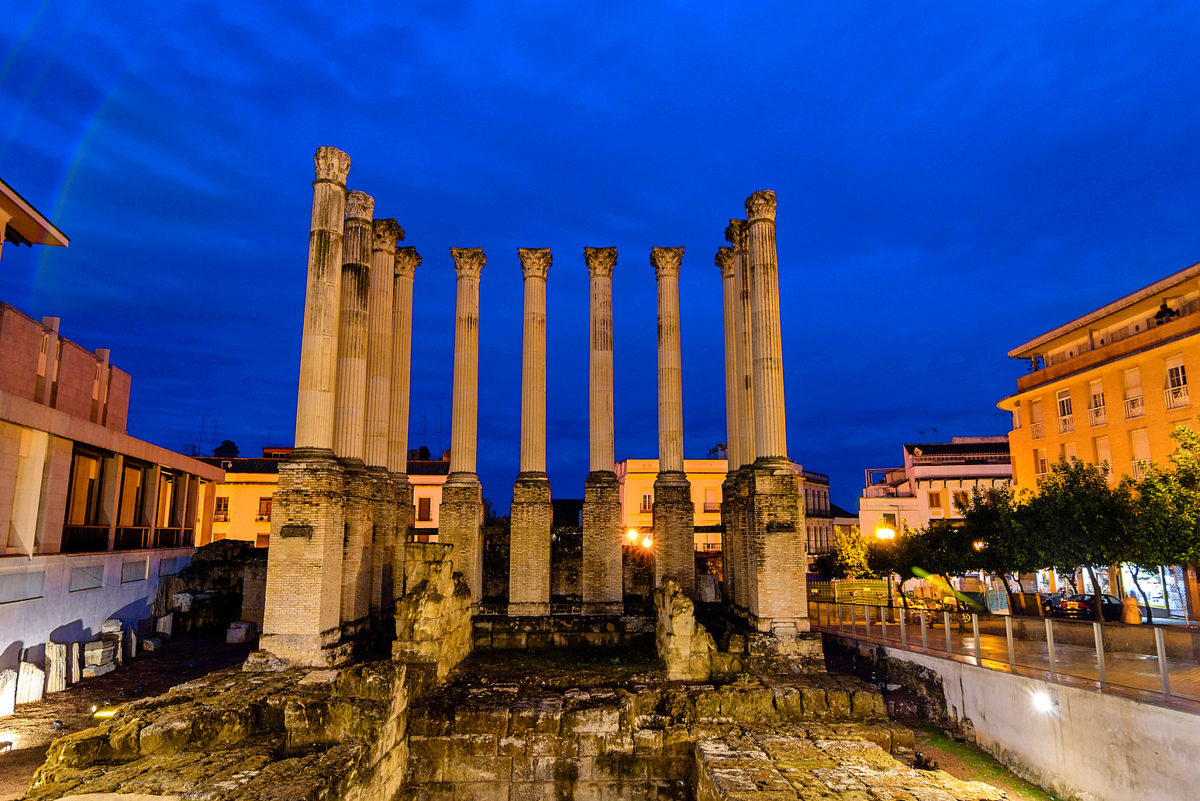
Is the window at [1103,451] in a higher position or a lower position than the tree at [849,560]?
higher

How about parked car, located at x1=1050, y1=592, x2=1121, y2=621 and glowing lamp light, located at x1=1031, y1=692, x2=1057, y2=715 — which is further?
parked car, located at x1=1050, y1=592, x2=1121, y2=621

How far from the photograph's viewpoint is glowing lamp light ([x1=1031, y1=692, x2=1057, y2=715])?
1142cm

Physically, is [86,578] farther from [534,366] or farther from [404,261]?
[534,366]

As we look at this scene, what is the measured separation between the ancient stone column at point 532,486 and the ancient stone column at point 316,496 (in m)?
5.14

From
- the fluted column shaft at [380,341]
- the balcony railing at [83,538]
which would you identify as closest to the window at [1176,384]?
the fluted column shaft at [380,341]

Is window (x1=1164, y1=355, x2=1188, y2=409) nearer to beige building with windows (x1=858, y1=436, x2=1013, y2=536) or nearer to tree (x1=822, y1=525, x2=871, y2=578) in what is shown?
tree (x1=822, y1=525, x2=871, y2=578)

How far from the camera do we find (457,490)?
21641 millimetres

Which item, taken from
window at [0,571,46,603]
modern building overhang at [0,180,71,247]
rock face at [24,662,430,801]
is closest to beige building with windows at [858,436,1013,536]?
rock face at [24,662,430,801]

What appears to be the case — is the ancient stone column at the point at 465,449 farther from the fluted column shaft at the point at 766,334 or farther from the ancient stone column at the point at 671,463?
the fluted column shaft at the point at 766,334

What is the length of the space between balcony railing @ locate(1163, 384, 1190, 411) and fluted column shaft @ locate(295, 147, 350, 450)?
29767mm

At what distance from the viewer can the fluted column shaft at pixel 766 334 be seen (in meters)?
18.1

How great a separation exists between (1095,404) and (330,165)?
32.4m

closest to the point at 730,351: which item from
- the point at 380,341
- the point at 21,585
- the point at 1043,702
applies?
the point at 380,341

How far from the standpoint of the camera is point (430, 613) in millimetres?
14648
